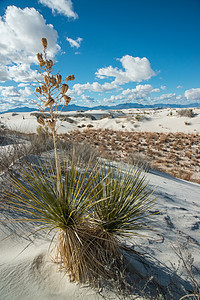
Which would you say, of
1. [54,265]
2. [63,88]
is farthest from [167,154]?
[63,88]

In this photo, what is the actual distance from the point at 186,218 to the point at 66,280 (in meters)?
1.99

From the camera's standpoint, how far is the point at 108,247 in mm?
1284

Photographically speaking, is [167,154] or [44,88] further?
[167,154]

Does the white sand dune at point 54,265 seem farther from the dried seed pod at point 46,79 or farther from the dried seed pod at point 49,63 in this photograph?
the dried seed pod at point 49,63

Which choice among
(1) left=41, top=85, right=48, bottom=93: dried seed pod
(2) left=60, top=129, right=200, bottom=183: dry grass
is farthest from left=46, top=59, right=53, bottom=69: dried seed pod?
(2) left=60, top=129, right=200, bottom=183: dry grass

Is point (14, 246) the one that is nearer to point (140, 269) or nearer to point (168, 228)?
point (140, 269)

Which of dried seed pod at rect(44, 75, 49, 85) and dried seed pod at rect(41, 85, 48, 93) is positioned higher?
dried seed pod at rect(44, 75, 49, 85)

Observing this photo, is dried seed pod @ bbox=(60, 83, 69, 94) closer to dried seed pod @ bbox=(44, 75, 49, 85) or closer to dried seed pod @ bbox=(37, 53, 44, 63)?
dried seed pod @ bbox=(44, 75, 49, 85)

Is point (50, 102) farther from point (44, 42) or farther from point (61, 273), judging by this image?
point (61, 273)

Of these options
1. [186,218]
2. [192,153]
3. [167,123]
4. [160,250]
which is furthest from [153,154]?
[167,123]

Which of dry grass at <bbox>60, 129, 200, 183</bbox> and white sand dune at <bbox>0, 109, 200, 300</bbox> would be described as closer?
white sand dune at <bbox>0, 109, 200, 300</bbox>

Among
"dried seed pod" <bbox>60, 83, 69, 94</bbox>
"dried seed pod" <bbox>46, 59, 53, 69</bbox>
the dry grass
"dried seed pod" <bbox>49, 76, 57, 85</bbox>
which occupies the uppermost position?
"dried seed pod" <bbox>46, 59, 53, 69</bbox>

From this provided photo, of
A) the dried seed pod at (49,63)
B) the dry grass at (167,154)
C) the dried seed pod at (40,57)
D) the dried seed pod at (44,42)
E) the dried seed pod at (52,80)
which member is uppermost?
the dried seed pod at (44,42)

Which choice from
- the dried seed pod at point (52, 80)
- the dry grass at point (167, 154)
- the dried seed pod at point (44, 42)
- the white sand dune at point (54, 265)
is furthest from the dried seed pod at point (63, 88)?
the dry grass at point (167, 154)
